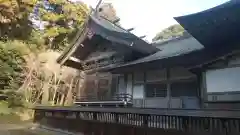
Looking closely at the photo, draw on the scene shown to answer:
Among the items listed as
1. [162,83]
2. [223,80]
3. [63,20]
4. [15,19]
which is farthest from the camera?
[63,20]

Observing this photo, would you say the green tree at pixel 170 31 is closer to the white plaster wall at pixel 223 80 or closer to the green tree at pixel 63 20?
the green tree at pixel 63 20

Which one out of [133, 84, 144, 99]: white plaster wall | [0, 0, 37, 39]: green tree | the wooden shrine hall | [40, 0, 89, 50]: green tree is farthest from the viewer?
[40, 0, 89, 50]: green tree

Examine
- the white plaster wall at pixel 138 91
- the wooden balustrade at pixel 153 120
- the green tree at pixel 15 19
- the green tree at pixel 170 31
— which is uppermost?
the green tree at pixel 170 31

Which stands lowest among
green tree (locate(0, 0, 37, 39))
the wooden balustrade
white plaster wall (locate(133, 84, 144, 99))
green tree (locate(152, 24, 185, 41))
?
the wooden balustrade

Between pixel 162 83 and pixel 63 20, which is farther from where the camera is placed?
pixel 63 20

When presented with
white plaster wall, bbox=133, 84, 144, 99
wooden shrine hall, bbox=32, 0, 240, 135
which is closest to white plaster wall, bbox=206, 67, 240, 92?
wooden shrine hall, bbox=32, 0, 240, 135

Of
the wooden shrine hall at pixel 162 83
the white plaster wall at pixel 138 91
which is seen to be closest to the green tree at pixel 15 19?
the wooden shrine hall at pixel 162 83

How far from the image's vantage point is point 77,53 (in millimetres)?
15648

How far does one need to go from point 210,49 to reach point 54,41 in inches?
1007

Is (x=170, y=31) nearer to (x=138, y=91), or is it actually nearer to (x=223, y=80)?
(x=138, y=91)

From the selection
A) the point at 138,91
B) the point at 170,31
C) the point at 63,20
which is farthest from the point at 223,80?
the point at 170,31

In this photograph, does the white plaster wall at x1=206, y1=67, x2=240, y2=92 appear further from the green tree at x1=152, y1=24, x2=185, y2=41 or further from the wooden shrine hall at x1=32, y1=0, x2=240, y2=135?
the green tree at x1=152, y1=24, x2=185, y2=41

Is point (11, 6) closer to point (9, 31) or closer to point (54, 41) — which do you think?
point (9, 31)

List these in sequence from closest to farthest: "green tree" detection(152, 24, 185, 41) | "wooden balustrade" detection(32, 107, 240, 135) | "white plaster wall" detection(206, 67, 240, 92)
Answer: "wooden balustrade" detection(32, 107, 240, 135), "white plaster wall" detection(206, 67, 240, 92), "green tree" detection(152, 24, 185, 41)
